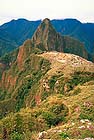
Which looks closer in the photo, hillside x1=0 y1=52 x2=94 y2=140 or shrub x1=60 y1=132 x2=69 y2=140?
shrub x1=60 y1=132 x2=69 y2=140

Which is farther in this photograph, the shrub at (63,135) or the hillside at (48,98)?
the hillside at (48,98)

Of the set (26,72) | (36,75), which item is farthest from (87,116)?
(26,72)

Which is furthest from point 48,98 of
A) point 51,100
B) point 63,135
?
point 63,135

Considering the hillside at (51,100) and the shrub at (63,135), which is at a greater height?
the shrub at (63,135)

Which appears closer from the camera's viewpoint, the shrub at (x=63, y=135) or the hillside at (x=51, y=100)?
the shrub at (x=63, y=135)

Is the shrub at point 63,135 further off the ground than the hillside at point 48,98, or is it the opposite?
the shrub at point 63,135

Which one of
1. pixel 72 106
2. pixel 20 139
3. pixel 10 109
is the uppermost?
pixel 20 139

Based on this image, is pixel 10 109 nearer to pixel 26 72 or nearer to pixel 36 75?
pixel 36 75

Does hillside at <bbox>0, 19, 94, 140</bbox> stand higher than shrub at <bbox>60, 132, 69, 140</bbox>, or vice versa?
shrub at <bbox>60, 132, 69, 140</bbox>
